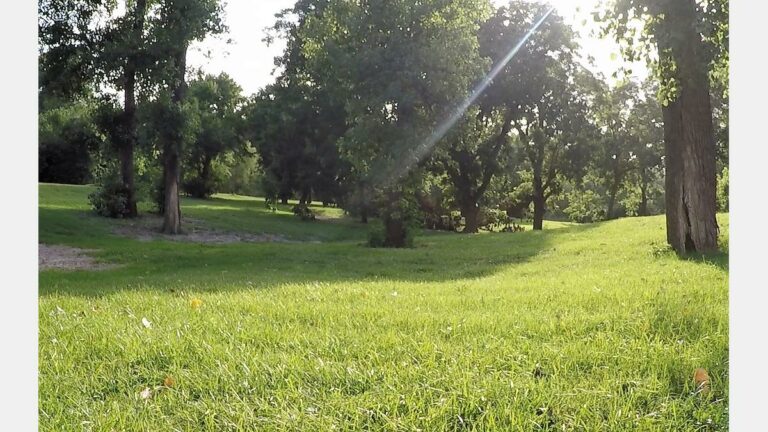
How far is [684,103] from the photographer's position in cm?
955

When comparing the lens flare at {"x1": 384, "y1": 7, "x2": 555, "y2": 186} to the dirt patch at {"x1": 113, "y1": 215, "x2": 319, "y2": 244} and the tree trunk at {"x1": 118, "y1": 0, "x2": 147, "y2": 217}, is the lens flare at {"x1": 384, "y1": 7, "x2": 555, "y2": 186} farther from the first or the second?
the tree trunk at {"x1": 118, "y1": 0, "x2": 147, "y2": 217}

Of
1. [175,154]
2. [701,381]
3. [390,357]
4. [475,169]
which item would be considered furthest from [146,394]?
[475,169]

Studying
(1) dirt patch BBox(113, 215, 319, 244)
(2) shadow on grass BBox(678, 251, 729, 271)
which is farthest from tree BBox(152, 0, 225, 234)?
(2) shadow on grass BBox(678, 251, 729, 271)

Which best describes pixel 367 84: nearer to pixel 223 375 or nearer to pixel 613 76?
pixel 613 76

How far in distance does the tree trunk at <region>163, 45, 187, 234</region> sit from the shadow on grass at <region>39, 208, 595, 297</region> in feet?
6.95

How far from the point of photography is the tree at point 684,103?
7.77 metres

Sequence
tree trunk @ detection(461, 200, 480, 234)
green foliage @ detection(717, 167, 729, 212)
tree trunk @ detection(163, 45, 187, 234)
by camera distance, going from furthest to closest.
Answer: tree trunk @ detection(461, 200, 480, 234) < green foliage @ detection(717, 167, 729, 212) < tree trunk @ detection(163, 45, 187, 234)

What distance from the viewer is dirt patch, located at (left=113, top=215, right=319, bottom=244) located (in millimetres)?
19348

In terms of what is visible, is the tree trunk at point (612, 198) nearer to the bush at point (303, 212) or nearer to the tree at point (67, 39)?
the bush at point (303, 212)

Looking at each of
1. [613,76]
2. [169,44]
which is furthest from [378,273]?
[169,44]

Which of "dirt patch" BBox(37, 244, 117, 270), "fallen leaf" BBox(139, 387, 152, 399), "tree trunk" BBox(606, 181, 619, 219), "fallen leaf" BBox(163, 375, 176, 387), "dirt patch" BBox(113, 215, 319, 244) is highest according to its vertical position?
"tree trunk" BBox(606, 181, 619, 219)

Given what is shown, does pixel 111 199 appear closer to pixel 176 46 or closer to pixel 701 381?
pixel 176 46

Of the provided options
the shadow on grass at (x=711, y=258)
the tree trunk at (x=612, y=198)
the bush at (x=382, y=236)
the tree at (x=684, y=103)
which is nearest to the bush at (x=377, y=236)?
the bush at (x=382, y=236)

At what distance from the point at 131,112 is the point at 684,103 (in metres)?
A: 17.2
